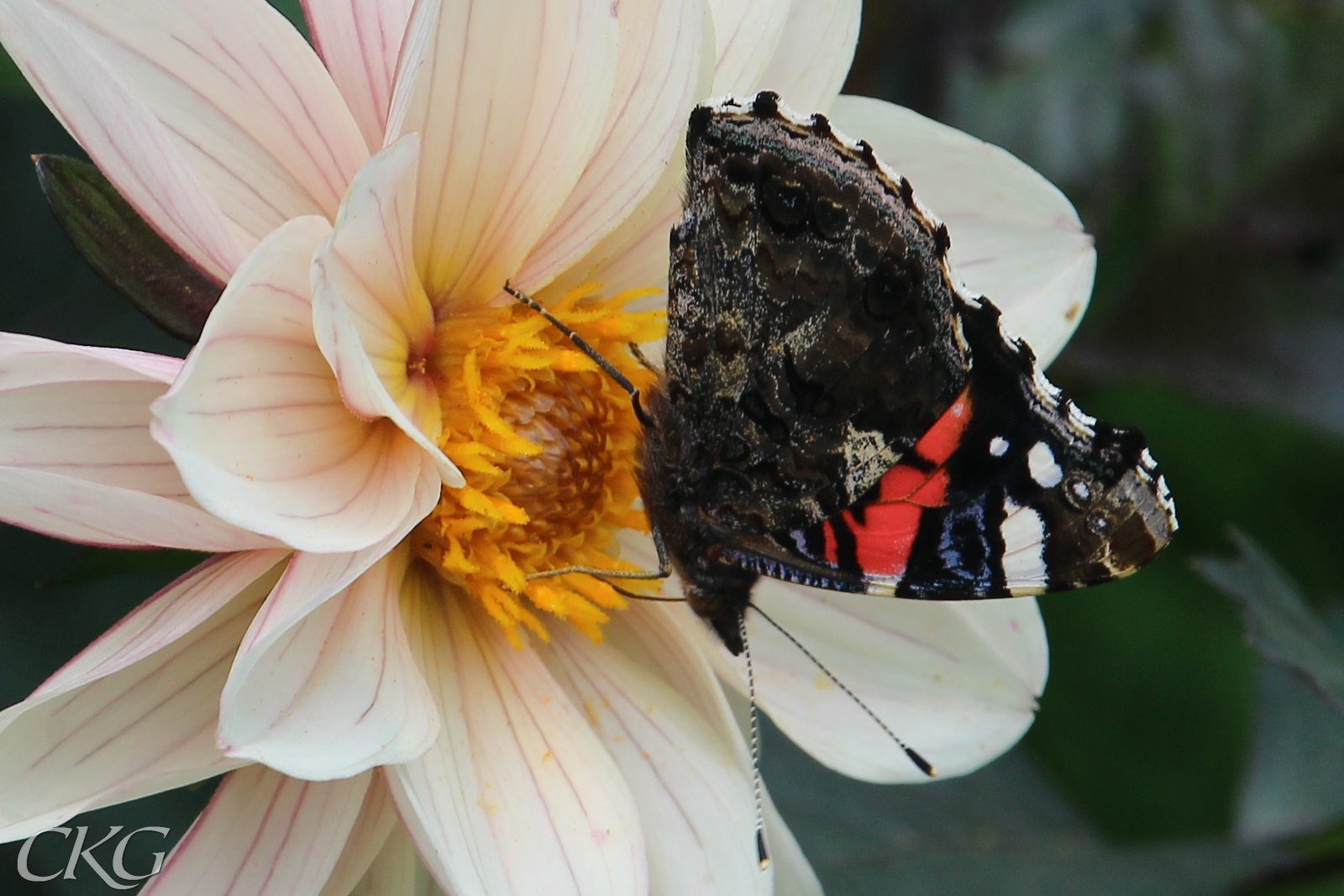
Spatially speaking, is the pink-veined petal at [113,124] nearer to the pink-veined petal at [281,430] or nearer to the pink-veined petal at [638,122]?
the pink-veined petal at [281,430]

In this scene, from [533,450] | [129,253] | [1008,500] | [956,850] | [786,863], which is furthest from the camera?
[956,850]

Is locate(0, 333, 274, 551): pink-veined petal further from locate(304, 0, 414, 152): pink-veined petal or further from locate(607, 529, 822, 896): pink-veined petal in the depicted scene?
locate(607, 529, 822, 896): pink-veined petal

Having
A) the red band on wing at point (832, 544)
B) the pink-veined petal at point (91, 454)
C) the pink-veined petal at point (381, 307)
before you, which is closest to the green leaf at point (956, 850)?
the red band on wing at point (832, 544)

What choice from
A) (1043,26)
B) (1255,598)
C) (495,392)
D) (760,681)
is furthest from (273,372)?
(1043,26)

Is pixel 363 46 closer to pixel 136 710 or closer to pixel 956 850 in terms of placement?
pixel 136 710

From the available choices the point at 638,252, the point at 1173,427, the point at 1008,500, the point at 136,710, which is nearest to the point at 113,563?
the point at 136,710

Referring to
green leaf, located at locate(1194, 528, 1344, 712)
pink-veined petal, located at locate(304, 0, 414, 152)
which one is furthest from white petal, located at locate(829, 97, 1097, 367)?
pink-veined petal, located at locate(304, 0, 414, 152)
